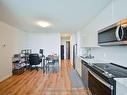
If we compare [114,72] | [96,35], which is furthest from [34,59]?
[114,72]

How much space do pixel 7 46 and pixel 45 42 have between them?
12.8 ft

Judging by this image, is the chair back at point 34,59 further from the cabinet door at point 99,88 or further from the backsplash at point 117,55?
the cabinet door at point 99,88

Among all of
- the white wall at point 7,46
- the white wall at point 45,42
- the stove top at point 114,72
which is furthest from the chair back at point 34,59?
the stove top at point 114,72

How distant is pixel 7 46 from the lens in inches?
260

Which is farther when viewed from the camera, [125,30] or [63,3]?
[63,3]

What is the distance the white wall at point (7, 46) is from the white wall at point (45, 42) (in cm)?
217

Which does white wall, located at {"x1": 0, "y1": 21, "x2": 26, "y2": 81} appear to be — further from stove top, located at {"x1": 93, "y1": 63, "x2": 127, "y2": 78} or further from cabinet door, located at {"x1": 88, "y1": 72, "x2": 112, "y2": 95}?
stove top, located at {"x1": 93, "y1": 63, "x2": 127, "y2": 78}

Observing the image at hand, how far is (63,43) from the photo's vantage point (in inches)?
679

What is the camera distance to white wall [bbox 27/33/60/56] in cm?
1023

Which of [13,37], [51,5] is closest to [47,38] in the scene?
[13,37]

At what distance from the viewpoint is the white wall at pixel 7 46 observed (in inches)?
238

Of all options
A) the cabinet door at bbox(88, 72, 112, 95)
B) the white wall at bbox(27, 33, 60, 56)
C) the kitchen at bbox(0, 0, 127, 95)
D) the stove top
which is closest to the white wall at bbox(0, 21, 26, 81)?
the kitchen at bbox(0, 0, 127, 95)

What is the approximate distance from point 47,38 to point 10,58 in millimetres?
3764

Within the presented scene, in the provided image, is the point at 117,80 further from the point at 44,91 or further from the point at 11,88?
the point at 11,88
